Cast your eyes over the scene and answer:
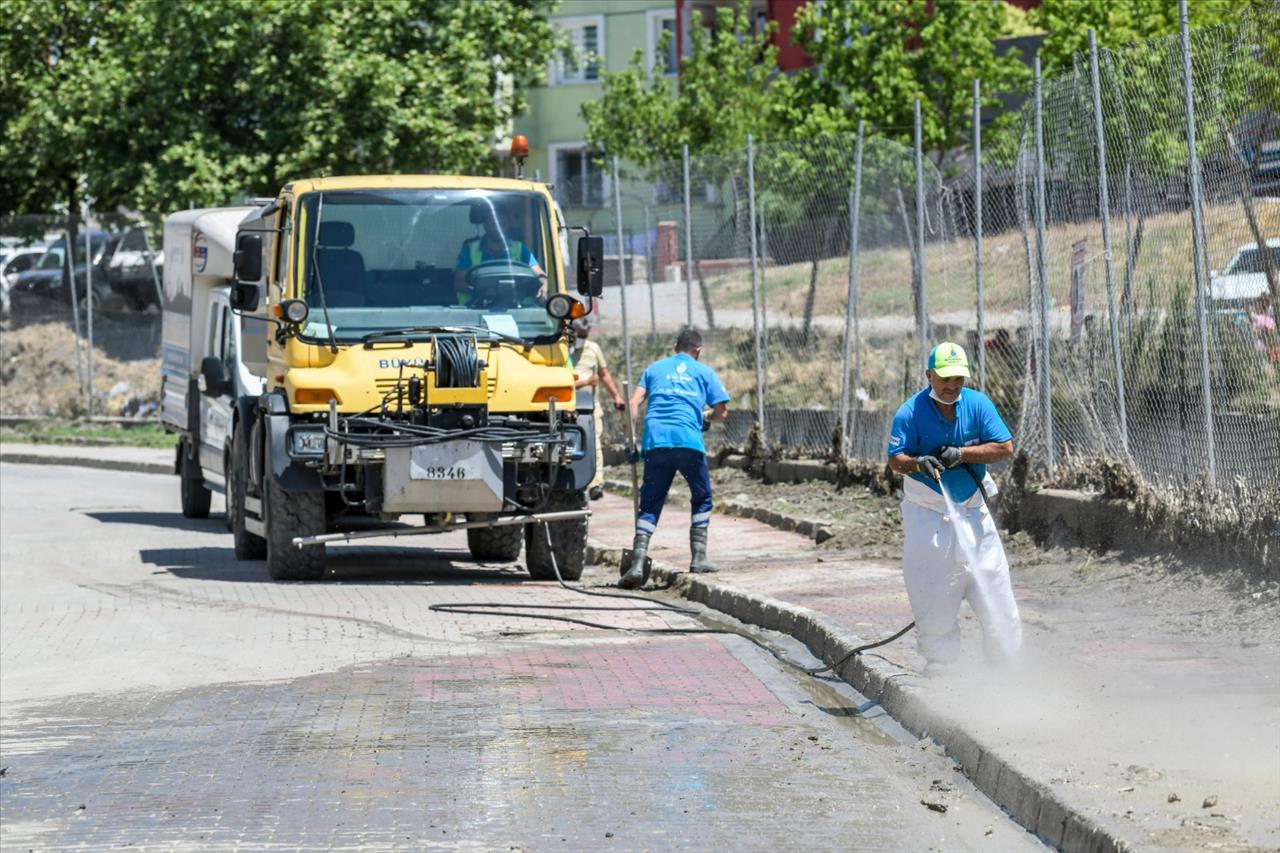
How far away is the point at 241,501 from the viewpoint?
16.6 m

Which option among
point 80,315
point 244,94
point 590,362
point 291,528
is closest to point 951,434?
point 291,528

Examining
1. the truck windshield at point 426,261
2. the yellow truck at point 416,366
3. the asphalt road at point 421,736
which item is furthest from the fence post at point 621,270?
the asphalt road at point 421,736

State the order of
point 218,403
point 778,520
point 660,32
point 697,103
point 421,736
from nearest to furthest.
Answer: point 421,736 < point 778,520 < point 218,403 < point 697,103 < point 660,32

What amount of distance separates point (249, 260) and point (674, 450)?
3.35m

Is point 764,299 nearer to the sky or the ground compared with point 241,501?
nearer to the sky

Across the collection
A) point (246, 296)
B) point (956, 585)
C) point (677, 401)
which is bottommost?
point (956, 585)

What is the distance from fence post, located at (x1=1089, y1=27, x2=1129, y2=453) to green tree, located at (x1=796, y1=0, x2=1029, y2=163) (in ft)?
66.5

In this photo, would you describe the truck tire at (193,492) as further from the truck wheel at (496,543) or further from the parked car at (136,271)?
the parked car at (136,271)

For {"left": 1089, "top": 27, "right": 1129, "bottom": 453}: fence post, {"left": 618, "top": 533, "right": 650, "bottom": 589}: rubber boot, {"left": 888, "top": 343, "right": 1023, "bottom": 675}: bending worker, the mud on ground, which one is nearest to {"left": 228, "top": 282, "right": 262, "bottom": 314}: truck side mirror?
{"left": 618, "top": 533, "right": 650, "bottom": 589}: rubber boot

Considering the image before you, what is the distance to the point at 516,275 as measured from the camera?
15.4 m

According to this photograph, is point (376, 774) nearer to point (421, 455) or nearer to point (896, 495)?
point (421, 455)

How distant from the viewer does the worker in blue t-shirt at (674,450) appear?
14.8m

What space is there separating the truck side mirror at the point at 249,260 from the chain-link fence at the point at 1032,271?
17.5ft

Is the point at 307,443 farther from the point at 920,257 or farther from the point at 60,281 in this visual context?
the point at 60,281
